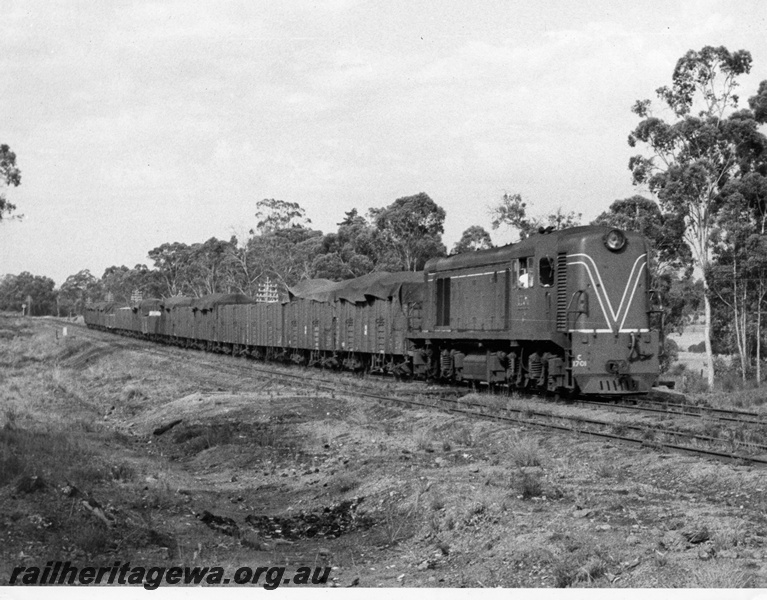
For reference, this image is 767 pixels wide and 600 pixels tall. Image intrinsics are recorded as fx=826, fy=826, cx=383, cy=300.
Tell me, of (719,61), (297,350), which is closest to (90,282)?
(297,350)

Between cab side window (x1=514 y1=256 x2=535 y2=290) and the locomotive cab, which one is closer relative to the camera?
the locomotive cab

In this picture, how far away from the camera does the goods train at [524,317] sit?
1812 centimetres

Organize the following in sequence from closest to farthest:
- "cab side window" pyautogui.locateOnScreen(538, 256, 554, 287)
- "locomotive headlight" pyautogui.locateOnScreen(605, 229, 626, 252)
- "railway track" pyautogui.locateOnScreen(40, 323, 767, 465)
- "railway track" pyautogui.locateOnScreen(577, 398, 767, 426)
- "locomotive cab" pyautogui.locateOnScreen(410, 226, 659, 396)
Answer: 1. "railway track" pyautogui.locateOnScreen(40, 323, 767, 465)
2. "railway track" pyautogui.locateOnScreen(577, 398, 767, 426)
3. "locomotive cab" pyautogui.locateOnScreen(410, 226, 659, 396)
4. "locomotive headlight" pyautogui.locateOnScreen(605, 229, 626, 252)
5. "cab side window" pyautogui.locateOnScreen(538, 256, 554, 287)

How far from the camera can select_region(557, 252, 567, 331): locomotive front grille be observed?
18.4 meters

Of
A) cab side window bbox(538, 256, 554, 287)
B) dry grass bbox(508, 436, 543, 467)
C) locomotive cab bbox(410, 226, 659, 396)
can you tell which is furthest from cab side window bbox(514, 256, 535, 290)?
dry grass bbox(508, 436, 543, 467)

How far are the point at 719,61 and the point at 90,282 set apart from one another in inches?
6470

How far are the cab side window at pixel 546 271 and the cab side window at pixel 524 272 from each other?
263 millimetres

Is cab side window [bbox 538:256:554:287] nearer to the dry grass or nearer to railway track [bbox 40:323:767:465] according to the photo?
railway track [bbox 40:323:767:465]

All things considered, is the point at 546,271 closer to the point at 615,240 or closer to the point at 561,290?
the point at 561,290

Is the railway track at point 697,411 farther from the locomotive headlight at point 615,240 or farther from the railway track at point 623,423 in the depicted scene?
the locomotive headlight at point 615,240

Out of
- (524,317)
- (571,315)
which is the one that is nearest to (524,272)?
(524,317)

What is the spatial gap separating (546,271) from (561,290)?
70cm

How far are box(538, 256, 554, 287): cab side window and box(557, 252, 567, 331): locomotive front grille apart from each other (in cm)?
29

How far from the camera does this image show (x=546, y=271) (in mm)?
19109
